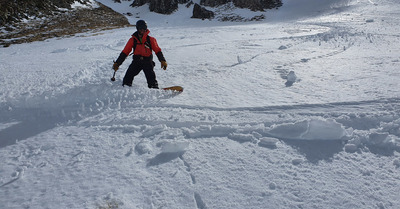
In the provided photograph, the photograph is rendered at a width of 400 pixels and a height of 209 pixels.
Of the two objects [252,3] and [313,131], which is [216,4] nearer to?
[252,3]

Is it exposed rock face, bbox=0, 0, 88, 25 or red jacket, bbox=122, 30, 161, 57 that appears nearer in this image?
red jacket, bbox=122, 30, 161, 57

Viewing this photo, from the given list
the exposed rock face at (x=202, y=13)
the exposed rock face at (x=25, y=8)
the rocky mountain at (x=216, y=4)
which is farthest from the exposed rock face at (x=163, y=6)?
the exposed rock face at (x=25, y=8)

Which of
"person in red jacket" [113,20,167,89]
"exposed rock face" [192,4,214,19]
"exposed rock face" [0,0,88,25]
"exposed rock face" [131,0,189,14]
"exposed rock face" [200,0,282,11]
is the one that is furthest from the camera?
"exposed rock face" [131,0,189,14]

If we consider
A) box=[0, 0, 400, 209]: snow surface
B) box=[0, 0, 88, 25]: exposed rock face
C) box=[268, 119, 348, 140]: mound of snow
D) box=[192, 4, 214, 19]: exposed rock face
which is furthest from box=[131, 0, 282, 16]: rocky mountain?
box=[268, 119, 348, 140]: mound of snow

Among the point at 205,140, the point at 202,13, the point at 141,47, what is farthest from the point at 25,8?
the point at 205,140

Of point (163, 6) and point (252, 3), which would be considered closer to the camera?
point (252, 3)

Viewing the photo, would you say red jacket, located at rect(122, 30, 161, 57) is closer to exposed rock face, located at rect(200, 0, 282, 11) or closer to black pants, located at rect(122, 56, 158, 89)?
black pants, located at rect(122, 56, 158, 89)

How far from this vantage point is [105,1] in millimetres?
31609

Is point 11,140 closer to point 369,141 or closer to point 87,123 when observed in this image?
point 87,123

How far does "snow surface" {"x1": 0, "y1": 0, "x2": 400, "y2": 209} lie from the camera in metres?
2.11

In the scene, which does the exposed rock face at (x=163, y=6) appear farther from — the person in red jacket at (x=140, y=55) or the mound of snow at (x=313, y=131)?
the mound of snow at (x=313, y=131)

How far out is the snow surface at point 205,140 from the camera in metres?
2.11

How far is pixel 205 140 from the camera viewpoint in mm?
2961

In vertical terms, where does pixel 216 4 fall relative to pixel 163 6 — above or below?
below
